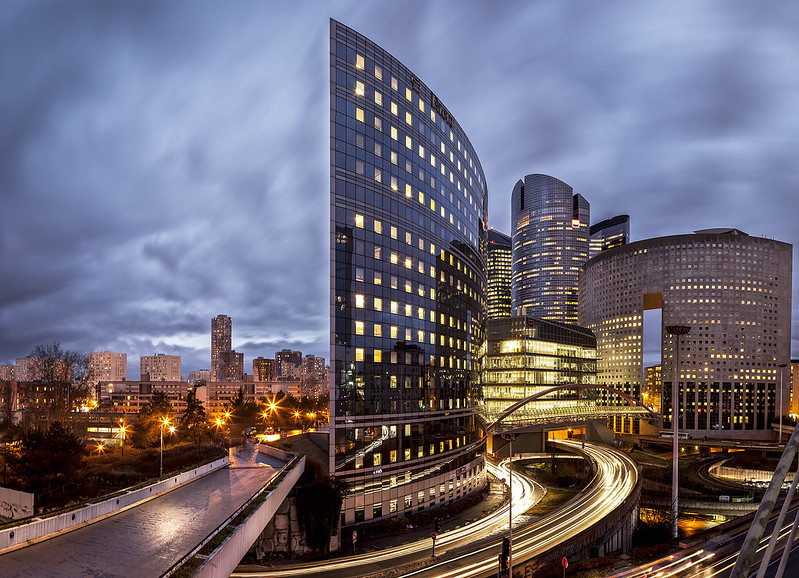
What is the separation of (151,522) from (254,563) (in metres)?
15.0

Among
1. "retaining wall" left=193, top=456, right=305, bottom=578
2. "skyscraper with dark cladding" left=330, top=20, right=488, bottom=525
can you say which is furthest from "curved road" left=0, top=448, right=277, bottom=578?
"skyscraper with dark cladding" left=330, top=20, right=488, bottom=525

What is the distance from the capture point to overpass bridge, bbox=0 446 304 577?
21250 millimetres

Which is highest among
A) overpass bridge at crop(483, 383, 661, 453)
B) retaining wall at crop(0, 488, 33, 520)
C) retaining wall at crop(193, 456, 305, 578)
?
retaining wall at crop(193, 456, 305, 578)

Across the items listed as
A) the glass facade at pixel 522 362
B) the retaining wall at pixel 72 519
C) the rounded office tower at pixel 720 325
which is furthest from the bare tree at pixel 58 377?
the rounded office tower at pixel 720 325

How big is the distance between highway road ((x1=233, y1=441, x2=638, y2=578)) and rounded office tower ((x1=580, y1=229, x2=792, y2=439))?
123m

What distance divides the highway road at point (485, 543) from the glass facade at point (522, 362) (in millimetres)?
49240

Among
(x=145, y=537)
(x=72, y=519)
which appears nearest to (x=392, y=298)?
(x=145, y=537)

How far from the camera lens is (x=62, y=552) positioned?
22.8 metres

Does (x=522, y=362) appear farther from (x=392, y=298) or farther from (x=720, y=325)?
(x=720, y=325)

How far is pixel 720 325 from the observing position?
16900cm

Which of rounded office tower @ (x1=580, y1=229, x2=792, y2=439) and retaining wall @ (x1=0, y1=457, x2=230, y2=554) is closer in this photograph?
retaining wall @ (x1=0, y1=457, x2=230, y2=554)

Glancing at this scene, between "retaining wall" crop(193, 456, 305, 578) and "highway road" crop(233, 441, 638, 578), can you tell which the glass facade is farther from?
"retaining wall" crop(193, 456, 305, 578)

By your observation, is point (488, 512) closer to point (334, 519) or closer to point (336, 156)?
point (334, 519)

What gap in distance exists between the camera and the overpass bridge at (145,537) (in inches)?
837
